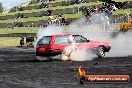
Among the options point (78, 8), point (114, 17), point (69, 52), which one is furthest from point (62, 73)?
point (78, 8)

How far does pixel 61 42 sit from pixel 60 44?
0.82 feet

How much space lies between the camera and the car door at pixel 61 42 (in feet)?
73.6

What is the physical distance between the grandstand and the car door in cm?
2016

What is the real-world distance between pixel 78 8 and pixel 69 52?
95.7ft

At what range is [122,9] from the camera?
43438 mm

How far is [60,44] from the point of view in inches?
890

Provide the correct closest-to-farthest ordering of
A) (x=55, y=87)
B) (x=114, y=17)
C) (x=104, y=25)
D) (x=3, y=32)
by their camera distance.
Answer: (x=55, y=87)
(x=104, y=25)
(x=114, y=17)
(x=3, y=32)

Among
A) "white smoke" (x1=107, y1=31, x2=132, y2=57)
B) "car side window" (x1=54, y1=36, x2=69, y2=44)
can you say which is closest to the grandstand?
"white smoke" (x1=107, y1=31, x2=132, y2=57)

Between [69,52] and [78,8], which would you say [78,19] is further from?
[69,52]

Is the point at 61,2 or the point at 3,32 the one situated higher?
the point at 61,2

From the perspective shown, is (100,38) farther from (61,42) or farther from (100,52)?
(61,42)

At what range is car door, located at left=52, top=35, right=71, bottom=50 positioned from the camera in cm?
2244

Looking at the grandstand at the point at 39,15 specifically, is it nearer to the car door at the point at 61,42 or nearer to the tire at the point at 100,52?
the tire at the point at 100,52

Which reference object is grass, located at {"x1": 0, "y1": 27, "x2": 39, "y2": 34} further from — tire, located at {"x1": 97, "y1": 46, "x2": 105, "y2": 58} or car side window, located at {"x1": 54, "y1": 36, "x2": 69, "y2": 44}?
car side window, located at {"x1": 54, "y1": 36, "x2": 69, "y2": 44}
